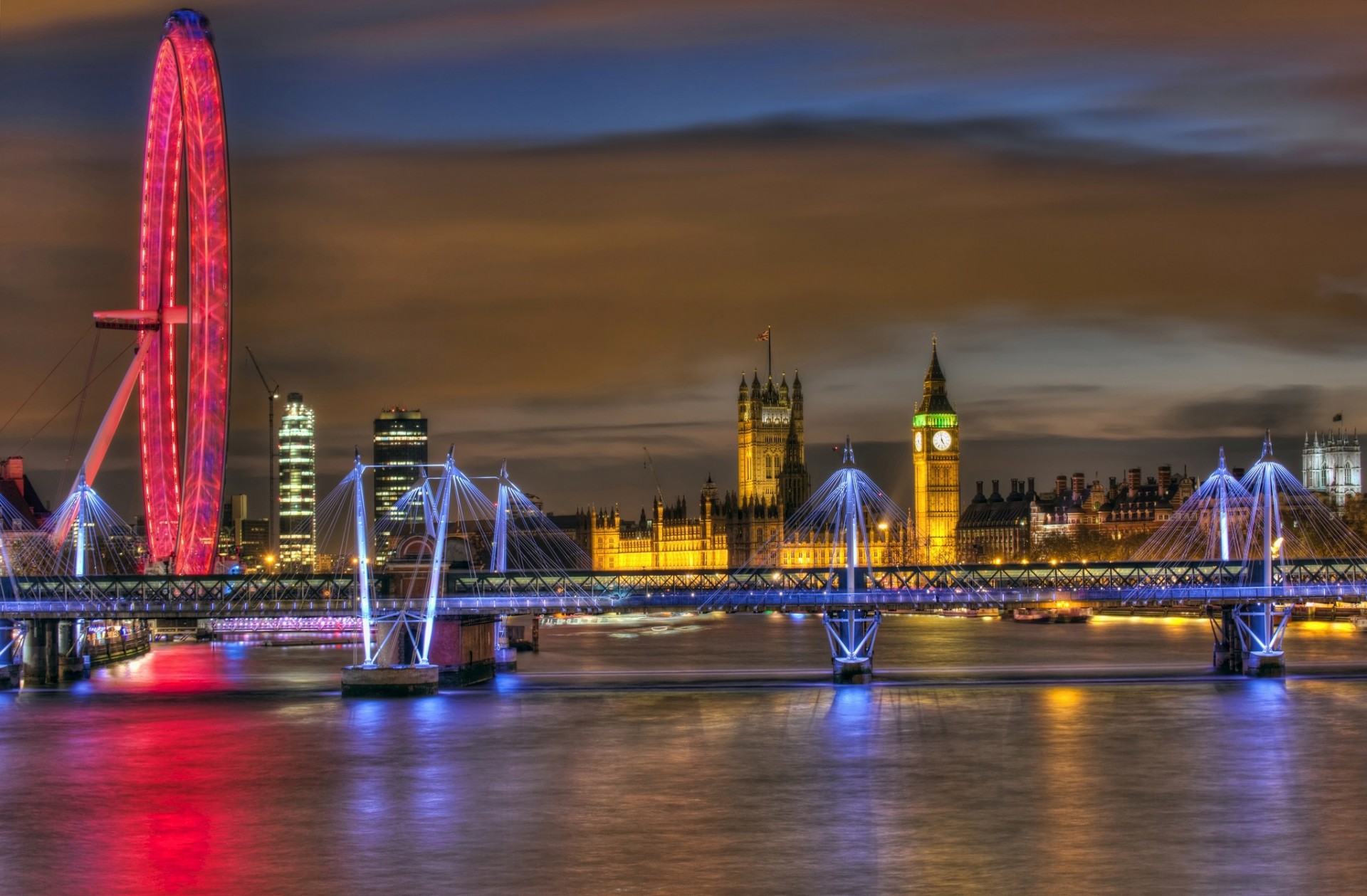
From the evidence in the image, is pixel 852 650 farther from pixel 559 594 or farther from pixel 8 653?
pixel 8 653

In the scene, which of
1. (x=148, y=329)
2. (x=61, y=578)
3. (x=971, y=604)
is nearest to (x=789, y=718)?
(x=971, y=604)

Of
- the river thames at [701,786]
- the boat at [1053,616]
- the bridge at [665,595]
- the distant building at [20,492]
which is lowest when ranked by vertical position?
the river thames at [701,786]

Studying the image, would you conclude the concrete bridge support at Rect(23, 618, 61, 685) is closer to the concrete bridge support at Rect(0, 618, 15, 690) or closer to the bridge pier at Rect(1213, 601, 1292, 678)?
the concrete bridge support at Rect(0, 618, 15, 690)

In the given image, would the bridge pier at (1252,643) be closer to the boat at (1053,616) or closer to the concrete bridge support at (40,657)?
the concrete bridge support at (40,657)

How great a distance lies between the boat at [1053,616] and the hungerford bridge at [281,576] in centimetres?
7508

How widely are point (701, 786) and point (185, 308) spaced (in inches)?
1394

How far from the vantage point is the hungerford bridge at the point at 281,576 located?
67500 mm

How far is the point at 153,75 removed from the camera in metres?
68.0

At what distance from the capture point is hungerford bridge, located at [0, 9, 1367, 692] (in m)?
67.5

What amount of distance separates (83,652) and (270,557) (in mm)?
67974

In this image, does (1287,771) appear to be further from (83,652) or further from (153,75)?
(83,652)

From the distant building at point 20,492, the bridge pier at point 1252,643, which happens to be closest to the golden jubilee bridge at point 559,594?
the bridge pier at point 1252,643

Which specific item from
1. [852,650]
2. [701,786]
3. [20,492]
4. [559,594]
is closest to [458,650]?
[559,594]

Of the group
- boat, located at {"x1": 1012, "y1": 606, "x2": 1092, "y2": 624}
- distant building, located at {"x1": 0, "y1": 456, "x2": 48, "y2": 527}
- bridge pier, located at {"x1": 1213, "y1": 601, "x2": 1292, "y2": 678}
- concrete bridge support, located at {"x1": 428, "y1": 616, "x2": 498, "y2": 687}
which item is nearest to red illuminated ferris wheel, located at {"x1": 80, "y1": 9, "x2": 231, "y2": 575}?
concrete bridge support, located at {"x1": 428, "y1": 616, "x2": 498, "y2": 687}
